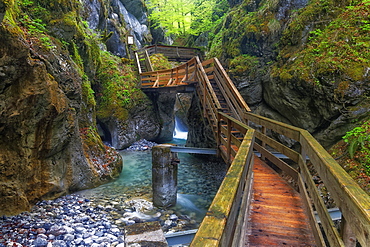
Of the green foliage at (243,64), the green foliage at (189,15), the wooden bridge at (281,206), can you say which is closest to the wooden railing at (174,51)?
the green foliage at (189,15)

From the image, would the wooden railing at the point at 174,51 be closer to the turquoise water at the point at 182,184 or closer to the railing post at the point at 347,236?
the turquoise water at the point at 182,184

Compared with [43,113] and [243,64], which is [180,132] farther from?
[43,113]

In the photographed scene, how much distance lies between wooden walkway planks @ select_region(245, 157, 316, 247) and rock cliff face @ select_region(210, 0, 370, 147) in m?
3.76

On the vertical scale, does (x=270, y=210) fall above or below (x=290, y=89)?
below

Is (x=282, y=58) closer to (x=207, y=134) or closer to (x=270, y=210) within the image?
(x=207, y=134)

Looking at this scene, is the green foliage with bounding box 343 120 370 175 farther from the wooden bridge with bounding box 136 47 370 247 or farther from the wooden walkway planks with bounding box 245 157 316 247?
the wooden walkway planks with bounding box 245 157 316 247

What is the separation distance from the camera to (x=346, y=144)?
626 cm

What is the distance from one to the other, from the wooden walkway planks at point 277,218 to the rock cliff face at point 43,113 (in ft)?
17.3

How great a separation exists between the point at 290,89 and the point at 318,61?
1.22 m

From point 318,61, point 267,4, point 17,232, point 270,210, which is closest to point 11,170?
point 17,232

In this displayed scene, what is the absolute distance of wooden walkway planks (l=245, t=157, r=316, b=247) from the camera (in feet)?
8.84

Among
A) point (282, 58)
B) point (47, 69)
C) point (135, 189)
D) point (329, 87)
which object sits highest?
point (282, 58)

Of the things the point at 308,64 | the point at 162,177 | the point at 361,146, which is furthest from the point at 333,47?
the point at 162,177

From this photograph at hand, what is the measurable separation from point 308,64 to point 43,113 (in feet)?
27.0
